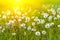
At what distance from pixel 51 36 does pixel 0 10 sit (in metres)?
1.08

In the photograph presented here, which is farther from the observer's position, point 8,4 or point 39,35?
point 8,4

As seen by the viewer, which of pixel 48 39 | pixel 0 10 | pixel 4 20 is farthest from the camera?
pixel 0 10

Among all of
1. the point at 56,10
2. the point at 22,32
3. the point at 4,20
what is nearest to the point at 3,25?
the point at 4,20

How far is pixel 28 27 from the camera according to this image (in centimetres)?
261

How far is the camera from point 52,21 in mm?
2664

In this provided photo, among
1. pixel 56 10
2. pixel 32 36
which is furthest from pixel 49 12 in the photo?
pixel 32 36

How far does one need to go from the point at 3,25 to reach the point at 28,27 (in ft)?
1.25

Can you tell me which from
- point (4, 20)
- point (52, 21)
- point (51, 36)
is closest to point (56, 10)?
point (52, 21)

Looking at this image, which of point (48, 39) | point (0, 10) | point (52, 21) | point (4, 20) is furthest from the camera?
point (0, 10)

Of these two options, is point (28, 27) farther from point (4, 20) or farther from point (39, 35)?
point (4, 20)

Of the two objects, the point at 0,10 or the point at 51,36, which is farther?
the point at 0,10

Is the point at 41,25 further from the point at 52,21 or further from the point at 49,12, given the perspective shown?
the point at 49,12

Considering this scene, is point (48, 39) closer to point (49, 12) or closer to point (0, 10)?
point (49, 12)

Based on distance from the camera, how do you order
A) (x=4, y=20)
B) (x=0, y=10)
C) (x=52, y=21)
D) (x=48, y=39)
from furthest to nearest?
(x=0, y=10) → (x=4, y=20) → (x=52, y=21) → (x=48, y=39)
